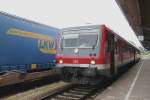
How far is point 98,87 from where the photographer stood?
12859 mm

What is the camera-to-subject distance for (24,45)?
39.3 feet

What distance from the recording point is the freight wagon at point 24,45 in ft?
35.1

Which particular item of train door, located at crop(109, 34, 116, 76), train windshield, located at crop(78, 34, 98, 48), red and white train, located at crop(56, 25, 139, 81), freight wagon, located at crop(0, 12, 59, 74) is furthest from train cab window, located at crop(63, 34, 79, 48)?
train door, located at crop(109, 34, 116, 76)

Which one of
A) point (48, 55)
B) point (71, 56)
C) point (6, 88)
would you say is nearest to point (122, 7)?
point (48, 55)

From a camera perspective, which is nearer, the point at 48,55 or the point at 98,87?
the point at 98,87

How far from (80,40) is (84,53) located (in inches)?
27.0

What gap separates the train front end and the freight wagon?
130cm

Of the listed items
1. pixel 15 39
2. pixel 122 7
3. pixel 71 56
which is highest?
pixel 122 7

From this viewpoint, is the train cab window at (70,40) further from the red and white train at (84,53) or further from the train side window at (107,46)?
the train side window at (107,46)

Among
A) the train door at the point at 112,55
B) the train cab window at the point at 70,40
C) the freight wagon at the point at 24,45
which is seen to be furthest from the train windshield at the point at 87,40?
the freight wagon at the point at 24,45

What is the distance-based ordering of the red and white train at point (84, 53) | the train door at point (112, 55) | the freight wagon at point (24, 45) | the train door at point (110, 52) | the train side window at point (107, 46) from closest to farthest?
the freight wagon at point (24, 45) → the red and white train at point (84, 53) → the train side window at point (107, 46) → the train door at point (110, 52) → the train door at point (112, 55)

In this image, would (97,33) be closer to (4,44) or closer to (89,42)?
(89,42)

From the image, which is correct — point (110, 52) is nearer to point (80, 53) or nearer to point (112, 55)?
point (112, 55)

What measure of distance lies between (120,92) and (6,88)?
16.5ft
